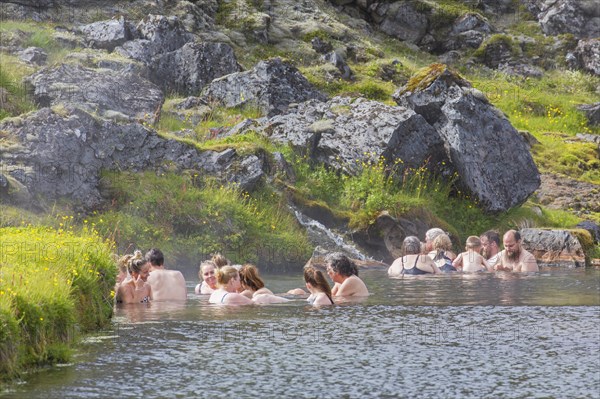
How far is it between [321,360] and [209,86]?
26059 millimetres

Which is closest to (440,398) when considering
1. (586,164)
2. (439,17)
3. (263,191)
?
(263,191)

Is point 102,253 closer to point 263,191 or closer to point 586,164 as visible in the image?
point 263,191

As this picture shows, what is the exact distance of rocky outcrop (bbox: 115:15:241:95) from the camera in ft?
126

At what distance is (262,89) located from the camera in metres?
36.2

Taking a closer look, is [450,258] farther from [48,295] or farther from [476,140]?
[48,295]

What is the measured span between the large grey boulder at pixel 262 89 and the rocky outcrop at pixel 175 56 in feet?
6.40

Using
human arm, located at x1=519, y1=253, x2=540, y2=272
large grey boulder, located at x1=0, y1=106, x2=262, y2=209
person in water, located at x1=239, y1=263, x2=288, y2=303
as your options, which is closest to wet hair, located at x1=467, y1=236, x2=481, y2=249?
human arm, located at x1=519, y1=253, x2=540, y2=272

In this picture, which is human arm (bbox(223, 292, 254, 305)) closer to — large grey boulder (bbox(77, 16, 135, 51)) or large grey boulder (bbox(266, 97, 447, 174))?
large grey boulder (bbox(266, 97, 447, 174))

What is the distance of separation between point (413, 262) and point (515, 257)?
2.97 metres

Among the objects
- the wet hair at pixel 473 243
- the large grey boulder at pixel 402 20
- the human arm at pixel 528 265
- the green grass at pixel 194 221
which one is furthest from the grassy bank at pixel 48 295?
the large grey boulder at pixel 402 20

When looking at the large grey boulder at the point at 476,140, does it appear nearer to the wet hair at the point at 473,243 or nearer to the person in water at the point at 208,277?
the wet hair at the point at 473,243

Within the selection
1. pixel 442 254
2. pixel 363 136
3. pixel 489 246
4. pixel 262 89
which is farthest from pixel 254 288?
pixel 262 89

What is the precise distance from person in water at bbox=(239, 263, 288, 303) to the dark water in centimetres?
37

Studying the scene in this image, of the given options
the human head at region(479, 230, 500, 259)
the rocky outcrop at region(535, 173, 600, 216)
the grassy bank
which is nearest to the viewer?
the grassy bank
